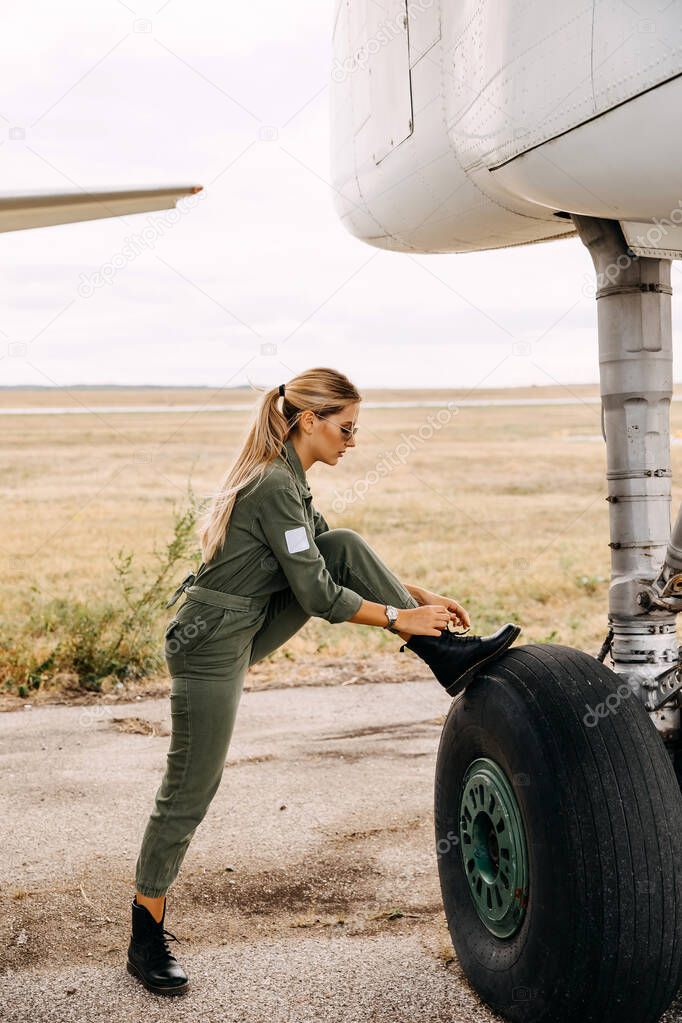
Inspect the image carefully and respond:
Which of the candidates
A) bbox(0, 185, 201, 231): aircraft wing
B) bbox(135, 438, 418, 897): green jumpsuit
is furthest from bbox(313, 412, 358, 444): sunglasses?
bbox(0, 185, 201, 231): aircraft wing

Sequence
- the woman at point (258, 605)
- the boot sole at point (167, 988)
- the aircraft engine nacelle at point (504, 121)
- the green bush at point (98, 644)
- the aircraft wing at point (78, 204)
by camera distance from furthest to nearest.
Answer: the green bush at point (98, 644), the aircraft wing at point (78, 204), the boot sole at point (167, 988), the woman at point (258, 605), the aircraft engine nacelle at point (504, 121)

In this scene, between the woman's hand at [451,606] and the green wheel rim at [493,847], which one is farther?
the woman's hand at [451,606]

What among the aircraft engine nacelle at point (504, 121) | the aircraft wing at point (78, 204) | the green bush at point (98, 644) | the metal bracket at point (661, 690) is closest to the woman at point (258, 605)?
the metal bracket at point (661, 690)

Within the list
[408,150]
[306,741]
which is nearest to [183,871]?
[306,741]

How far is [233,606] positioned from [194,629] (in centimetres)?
12

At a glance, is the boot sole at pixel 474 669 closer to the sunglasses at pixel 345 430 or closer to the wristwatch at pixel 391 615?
the wristwatch at pixel 391 615

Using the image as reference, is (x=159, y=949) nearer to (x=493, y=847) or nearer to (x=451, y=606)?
(x=493, y=847)

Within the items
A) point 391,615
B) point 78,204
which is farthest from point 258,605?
point 78,204

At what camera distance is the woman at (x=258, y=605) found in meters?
2.68

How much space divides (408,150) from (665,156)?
1115 mm

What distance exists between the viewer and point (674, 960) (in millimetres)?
2396

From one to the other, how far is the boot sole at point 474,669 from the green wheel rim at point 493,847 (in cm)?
19

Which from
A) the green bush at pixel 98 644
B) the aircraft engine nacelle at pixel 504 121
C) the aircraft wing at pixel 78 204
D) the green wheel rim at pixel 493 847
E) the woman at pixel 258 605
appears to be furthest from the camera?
the green bush at pixel 98 644

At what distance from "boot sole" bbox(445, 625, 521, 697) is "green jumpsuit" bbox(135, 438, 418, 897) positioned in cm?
24
